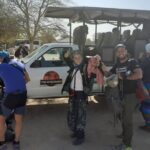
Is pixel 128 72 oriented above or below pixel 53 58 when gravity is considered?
below

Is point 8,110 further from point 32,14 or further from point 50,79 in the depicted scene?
point 32,14

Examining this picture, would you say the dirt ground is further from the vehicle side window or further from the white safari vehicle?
the vehicle side window

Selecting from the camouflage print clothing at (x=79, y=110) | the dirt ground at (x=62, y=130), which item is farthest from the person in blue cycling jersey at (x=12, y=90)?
the camouflage print clothing at (x=79, y=110)

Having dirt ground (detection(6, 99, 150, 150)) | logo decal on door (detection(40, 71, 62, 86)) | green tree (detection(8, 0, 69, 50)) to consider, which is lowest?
dirt ground (detection(6, 99, 150, 150))

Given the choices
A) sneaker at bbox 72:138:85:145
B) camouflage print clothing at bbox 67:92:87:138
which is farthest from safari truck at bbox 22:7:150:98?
sneaker at bbox 72:138:85:145

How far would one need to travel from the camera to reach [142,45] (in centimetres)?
849

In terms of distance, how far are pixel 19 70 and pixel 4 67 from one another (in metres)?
0.25

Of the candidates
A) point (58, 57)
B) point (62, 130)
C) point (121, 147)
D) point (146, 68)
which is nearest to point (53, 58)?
point (58, 57)

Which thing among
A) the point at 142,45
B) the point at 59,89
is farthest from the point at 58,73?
the point at 142,45

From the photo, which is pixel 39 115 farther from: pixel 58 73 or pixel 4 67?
pixel 4 67

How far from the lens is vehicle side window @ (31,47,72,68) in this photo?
25.4ft

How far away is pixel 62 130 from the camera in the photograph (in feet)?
22.5

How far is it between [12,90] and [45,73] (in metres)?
2.40

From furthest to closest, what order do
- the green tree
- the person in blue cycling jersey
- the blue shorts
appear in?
the green tree
the blue shorts
the person in blue cycling jersey
